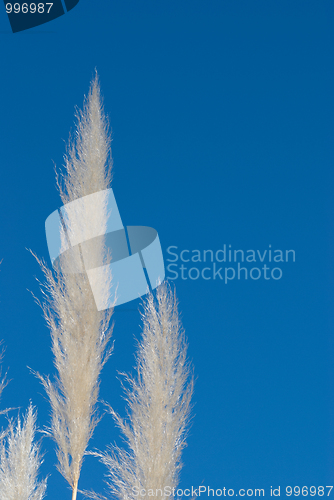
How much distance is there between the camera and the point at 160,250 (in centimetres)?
496

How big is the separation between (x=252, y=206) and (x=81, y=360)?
2311 millimetres

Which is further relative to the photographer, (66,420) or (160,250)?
(160,250)

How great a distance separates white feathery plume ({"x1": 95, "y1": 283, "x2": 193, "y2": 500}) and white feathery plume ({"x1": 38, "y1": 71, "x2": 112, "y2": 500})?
1.00 ft

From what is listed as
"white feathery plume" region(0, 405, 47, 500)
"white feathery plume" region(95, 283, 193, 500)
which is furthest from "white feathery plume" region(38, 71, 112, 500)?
"white feathery plume" region(95, 283, 193, 500)

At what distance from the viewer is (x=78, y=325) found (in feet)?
13.2

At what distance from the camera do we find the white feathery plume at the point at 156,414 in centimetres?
355

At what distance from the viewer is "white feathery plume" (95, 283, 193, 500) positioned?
3.55 m

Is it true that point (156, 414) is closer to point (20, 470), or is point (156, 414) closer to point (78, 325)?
point (78, 325)

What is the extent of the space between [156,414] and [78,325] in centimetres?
93

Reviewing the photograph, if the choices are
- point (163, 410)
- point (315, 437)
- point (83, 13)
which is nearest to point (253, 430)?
point (315, 437)

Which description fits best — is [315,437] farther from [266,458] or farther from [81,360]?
[81,360]

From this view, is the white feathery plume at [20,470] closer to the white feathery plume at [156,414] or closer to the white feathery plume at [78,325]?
the white feathery plume at [78,325]

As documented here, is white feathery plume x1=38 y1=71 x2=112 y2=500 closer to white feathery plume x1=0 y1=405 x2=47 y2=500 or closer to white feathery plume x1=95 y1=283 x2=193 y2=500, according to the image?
white feathery plume x1=0 y1=405 x2=47 y2=500

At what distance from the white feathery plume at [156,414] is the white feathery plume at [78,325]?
0.30 metres
